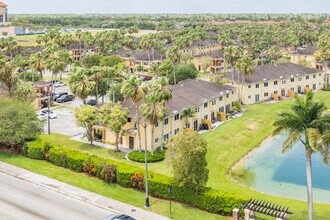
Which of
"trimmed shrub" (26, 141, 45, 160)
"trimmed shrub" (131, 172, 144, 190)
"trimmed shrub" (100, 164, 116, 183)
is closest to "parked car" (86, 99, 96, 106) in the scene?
"trimmed shrub" (26, 141, 45, 160)

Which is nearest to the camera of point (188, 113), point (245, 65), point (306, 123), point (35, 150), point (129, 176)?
point (306, 123)

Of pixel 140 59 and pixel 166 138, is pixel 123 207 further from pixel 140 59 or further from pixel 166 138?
pixel 140 59

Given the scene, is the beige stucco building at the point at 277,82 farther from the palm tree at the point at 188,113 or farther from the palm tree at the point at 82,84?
the palm tree at the point at 82,84

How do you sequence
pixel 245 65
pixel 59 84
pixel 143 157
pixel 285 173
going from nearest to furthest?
pixel 285 173, pixel 143 157, pixel 245 65, pixel 59 84

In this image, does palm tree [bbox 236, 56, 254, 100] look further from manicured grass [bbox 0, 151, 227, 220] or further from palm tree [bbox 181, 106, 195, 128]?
manicured grass [bbox 0, 151, 227, 220]

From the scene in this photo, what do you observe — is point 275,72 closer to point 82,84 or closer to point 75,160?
point 82,84

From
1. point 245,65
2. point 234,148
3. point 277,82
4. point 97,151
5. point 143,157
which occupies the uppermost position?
point 245,65

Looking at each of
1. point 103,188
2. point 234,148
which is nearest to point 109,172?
point 103,188

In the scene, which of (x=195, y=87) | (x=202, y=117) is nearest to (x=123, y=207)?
(x=202, y=117)

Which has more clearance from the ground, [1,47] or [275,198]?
[1,47]
